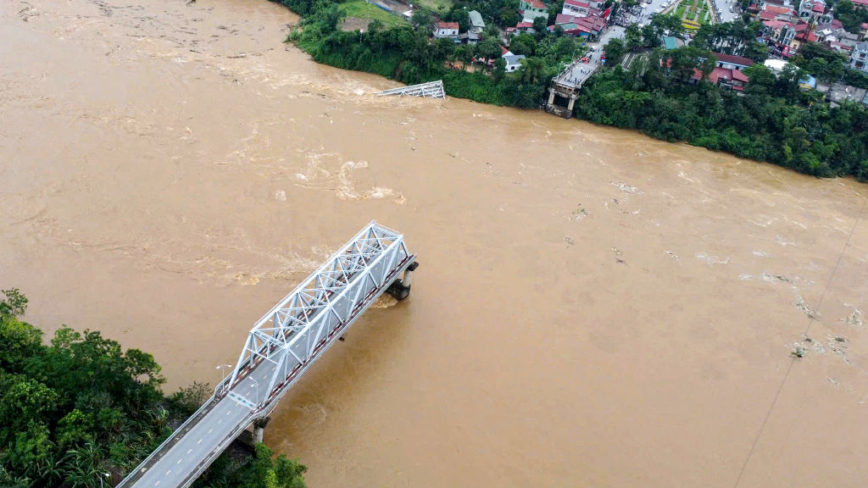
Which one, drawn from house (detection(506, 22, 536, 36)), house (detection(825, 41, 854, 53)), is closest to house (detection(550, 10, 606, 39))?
house (detection(506, 22, 536, 36))

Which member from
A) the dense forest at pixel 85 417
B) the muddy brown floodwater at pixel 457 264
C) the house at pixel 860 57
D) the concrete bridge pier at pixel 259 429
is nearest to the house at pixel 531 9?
the muddy brown floodwater at pixel 457 264

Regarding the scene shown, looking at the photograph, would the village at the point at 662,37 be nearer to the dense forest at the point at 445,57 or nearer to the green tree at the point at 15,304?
the dense forest at the point at 445,57

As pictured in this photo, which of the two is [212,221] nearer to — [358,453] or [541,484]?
[358,453]

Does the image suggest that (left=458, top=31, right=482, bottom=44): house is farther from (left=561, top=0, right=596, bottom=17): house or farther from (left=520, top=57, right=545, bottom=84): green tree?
(left=561, top=0, right=596, bottom=17): house

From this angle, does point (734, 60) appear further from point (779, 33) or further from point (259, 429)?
point (259, 429)

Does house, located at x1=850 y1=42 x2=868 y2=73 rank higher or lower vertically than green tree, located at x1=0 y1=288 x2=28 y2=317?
higher

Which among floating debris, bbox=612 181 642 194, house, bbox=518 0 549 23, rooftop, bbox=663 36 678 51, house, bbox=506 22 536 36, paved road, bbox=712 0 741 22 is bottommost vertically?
floating debris, bbox=612 181 642 194

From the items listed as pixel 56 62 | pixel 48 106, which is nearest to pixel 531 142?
pixel 48 106

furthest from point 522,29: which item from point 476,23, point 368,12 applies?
point 368,12
